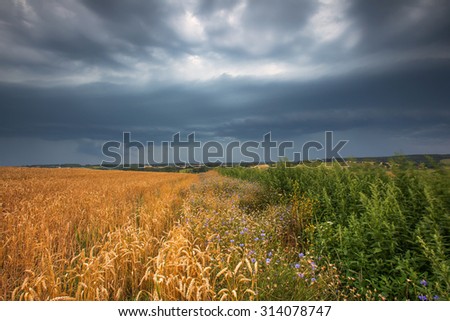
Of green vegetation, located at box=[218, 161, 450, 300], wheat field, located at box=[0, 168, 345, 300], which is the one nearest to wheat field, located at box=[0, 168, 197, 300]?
wheat field, located at box=[0, 168, 345, 300]

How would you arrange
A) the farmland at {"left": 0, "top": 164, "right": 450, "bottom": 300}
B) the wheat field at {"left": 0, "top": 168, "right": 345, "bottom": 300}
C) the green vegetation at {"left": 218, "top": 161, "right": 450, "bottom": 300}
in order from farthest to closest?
the green vegetation at {"left": 218, "top": 161, "right": 450, "bottom": 300} → the farmland at {"left": 0, "top": 164, "right": 450, "bottom": 300} → the wheat field at {"left": 0, "top": 168, "right": 345, "bottom": 300}

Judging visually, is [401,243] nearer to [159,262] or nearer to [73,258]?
[159,262]

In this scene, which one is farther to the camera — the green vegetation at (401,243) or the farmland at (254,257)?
the green vegetation at (401,243)

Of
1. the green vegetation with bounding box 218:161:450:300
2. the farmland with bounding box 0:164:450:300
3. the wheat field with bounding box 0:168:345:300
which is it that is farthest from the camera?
the green vegetation with bounding box 218:161:450:300

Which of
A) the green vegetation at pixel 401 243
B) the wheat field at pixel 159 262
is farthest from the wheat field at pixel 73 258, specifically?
the green vegetation at pixel 401 243

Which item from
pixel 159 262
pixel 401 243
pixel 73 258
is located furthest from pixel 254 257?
pixel 401 243

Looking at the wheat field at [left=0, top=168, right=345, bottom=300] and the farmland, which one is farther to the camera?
the farmland

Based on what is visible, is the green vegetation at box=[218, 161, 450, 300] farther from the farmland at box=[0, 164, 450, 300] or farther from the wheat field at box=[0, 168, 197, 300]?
the wheat field at box=[0, 168, 197, 300]

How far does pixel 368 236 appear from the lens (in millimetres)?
4941

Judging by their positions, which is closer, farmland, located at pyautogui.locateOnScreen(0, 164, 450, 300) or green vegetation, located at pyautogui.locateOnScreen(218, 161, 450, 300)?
farmland, located at pyautogui.locateOnScreen(0, 164, 450, 300)

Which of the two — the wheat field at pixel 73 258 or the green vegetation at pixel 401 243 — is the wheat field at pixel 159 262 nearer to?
the wheat field at pixel 73 258

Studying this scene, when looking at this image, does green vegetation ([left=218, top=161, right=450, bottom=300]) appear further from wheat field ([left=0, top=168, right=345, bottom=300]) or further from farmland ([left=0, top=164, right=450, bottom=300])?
wheat field ([left=0, top=168, right=345, bottom=300])

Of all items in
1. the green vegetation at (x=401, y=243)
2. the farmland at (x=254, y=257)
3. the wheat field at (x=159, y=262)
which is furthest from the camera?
the green vegetation at (x=401, y=243)
